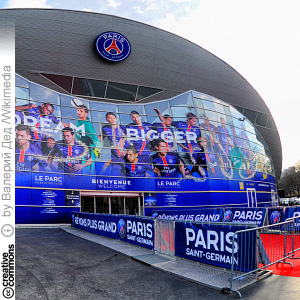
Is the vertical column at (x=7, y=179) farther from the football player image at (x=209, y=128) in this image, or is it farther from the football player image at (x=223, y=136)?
the football player image at (x=223, y=136)

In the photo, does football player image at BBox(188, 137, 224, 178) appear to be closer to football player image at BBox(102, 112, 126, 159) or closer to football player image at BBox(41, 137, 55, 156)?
football player image at BBox(102, 112, 126, 159)

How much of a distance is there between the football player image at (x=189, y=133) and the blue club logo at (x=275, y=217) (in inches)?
470

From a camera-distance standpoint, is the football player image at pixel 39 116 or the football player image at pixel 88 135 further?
the football player image at pixel 88 135

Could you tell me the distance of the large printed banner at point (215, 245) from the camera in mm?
7875

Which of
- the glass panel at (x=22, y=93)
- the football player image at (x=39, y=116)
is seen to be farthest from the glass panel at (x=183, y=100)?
the glass panel at (x=22, y=93)

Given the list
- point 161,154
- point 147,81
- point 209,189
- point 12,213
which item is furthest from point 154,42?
point 12,213

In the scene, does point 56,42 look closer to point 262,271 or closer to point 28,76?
point 28,76

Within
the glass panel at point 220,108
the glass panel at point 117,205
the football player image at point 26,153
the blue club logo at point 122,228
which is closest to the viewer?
the blue club logo at point 122,228

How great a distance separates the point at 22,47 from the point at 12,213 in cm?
2462

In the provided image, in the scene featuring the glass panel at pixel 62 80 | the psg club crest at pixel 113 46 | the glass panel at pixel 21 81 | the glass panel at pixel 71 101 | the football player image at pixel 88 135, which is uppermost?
the psg club crest at pixel 113 46

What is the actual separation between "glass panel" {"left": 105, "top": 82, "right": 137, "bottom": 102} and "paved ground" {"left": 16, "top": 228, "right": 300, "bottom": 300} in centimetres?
2037

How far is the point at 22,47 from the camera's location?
26.8 meters

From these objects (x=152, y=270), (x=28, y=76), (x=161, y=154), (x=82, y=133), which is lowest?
(x=152, y=270)

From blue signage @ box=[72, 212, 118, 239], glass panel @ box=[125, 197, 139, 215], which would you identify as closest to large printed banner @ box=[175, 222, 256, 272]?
blue signage @ box=[72, 212, 118, 239]
